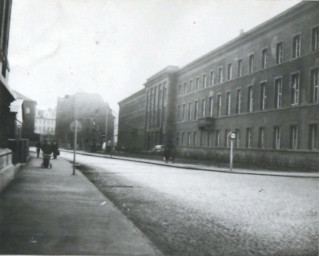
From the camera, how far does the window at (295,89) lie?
33.1m

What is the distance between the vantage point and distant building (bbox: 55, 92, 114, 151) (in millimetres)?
109500

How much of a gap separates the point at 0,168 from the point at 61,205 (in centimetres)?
278

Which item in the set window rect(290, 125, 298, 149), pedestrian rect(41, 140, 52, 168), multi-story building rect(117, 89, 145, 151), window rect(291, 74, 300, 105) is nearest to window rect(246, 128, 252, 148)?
window rect(290, 125, 298, 149)

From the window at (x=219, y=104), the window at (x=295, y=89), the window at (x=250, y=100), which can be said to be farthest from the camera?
the window at (x=219, y=104)

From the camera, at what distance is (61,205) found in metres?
9.60

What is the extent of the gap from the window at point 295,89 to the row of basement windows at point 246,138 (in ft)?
6.67

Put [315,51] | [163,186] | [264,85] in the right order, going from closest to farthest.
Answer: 1. [163,186]
2. [315,51]
3. [264,85]

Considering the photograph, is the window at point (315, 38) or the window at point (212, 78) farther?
the window at point (212, 78)

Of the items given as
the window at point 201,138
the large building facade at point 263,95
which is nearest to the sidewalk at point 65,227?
the large building facade at point 263,95

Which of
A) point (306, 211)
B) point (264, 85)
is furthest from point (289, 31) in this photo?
point (306, 211)

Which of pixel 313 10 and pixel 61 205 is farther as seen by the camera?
pixel 313 10

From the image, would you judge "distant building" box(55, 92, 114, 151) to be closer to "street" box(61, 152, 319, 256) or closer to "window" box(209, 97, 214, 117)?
"window" box(209, 97, 214, 117)

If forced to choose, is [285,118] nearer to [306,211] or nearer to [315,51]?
[315,51]

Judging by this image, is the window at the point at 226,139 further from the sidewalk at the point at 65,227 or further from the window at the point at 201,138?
the sidewalk at the point at 65,227
